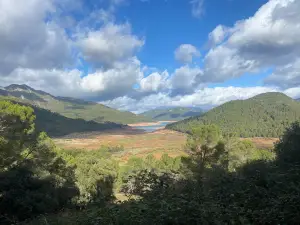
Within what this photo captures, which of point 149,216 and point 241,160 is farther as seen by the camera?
point 241,160

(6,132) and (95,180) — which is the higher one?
(6,132)

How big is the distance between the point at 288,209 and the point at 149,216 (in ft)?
10.9

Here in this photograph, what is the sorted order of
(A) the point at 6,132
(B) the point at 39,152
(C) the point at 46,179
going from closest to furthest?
(C) the point at 46,179
(A) the point at 6,132
(B) the point at 39,152

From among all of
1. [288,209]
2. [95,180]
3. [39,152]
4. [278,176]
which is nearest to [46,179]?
[39,152]

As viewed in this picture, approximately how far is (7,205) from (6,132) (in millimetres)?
7838

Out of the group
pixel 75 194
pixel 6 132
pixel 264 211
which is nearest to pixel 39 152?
pixel 6 132

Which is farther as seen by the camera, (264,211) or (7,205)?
(7,205)

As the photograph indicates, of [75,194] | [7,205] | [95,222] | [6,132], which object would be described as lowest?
[75,194]

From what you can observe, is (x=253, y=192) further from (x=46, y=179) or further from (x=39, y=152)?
(x=39, y=152)

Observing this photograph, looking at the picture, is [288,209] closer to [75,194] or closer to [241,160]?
[75,194]

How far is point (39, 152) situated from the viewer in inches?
968

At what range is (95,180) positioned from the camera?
3108cm

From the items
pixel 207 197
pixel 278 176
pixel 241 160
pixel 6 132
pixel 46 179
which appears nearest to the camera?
pixel 207 197

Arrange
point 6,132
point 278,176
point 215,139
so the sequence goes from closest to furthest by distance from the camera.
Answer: point 278,176 < point 6,132 < point 215,139
